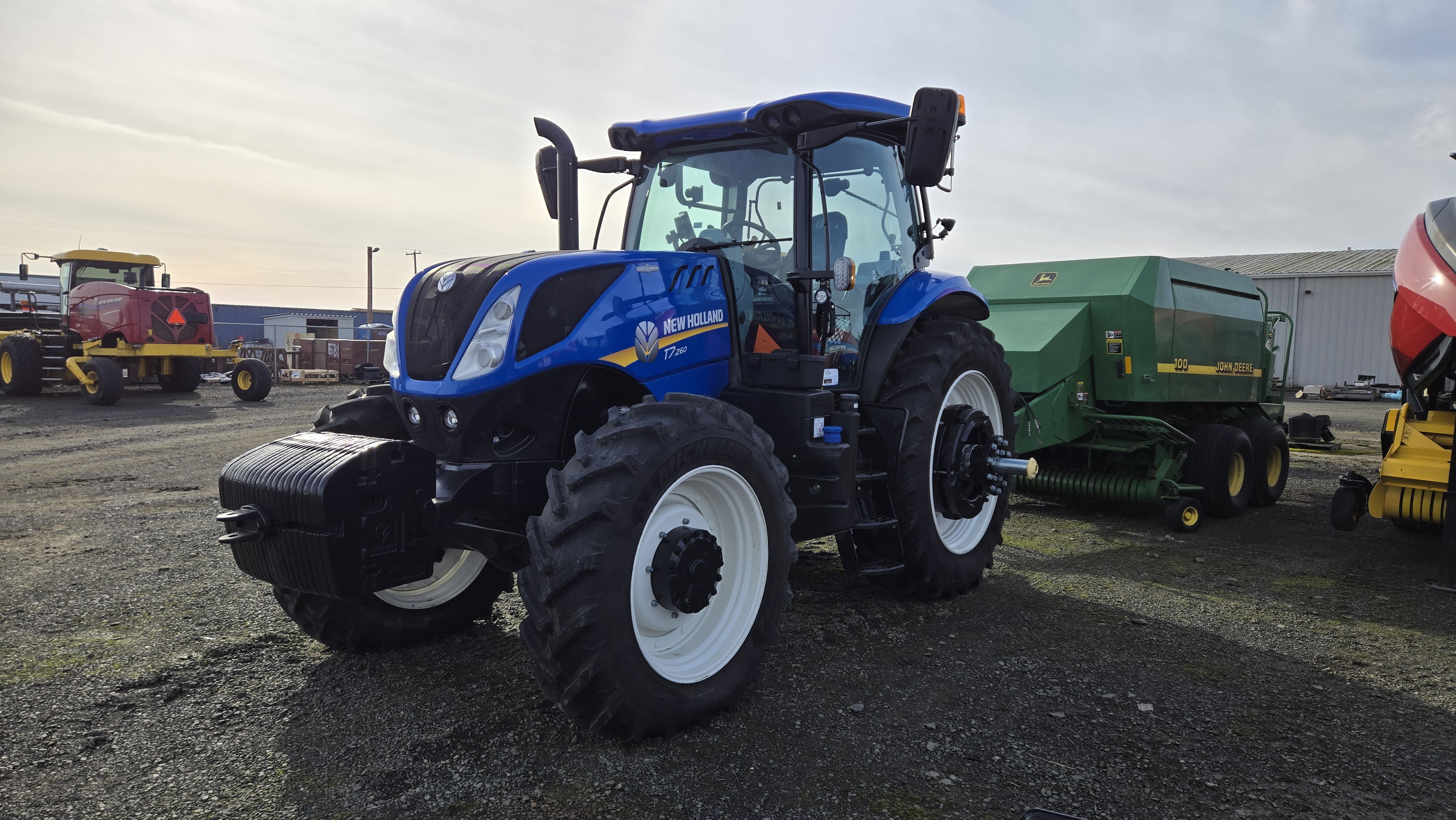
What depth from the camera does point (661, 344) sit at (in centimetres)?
366

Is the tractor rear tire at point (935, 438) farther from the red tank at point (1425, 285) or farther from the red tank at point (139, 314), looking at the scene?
the red tank at point (139, 314)

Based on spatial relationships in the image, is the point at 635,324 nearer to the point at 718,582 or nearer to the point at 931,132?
the point at 718,582

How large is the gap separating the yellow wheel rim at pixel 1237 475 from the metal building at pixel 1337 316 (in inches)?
707

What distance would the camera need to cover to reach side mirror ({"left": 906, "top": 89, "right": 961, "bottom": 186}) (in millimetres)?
3674

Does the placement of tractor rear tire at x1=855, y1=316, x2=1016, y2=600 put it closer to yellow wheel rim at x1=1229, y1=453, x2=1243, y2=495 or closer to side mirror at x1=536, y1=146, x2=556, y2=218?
side mirror at x1=536, y1=146, x2=556, y2=218

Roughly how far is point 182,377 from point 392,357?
1732cm

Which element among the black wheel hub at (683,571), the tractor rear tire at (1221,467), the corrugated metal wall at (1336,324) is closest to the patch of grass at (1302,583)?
the tractor rear tire at (1221,467)

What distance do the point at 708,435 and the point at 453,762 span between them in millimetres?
1354

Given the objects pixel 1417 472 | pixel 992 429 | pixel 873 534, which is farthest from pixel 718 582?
pixel 1417 472

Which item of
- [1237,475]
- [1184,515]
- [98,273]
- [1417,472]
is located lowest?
[1184,515]

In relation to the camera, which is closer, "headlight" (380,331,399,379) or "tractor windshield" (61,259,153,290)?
"headlight" (380,331,399,379)

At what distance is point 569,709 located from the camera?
9.52 ft

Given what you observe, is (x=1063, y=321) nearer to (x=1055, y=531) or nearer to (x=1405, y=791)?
(x=1055, y=531)

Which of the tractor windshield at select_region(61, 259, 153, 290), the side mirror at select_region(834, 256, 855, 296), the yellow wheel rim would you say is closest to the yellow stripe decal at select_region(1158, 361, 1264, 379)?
the yellow wheel rim
